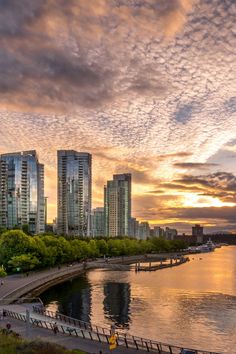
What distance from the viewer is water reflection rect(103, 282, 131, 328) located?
83.9 metres

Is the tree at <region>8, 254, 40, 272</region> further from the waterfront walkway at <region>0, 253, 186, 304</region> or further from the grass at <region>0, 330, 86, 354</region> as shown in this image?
the grass at <region>0, 330, 86, 354</region>

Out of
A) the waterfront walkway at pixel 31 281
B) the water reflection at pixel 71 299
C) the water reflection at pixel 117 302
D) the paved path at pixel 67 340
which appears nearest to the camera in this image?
the paved path at pixel 67 340

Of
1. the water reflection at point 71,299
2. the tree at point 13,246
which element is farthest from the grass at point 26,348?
the tree at point 13,246

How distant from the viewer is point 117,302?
103 m

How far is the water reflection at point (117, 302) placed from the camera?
83.9 metres

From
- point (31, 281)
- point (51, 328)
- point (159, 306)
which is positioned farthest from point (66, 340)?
point (31, 281)

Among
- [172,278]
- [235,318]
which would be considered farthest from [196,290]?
[235,318]

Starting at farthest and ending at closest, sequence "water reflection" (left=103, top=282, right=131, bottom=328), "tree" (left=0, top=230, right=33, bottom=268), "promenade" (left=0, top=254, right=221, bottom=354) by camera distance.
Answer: "tree" (left=0, top=230, right=33, bottom=268), "water reflection" (left=103, top=282, right=131, bottom=328), "promenade" (left=0, top=254, right=221, bottom=354)

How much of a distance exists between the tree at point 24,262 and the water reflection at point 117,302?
69.4ft

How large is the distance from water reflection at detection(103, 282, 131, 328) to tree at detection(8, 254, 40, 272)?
21.1m

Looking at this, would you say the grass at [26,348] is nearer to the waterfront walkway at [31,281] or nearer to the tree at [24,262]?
the waterfront walkway at [31,281]

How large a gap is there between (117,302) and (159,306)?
9.91 metres

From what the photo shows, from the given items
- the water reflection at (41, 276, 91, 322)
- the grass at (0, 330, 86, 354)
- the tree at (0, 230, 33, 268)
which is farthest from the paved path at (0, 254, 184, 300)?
the grass at (0, 330, 86, 354)

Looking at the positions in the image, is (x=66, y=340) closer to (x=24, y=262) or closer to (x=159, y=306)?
(x=159, y=306)
